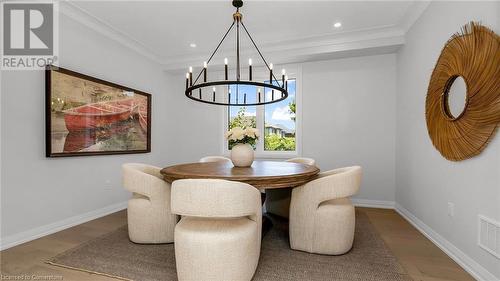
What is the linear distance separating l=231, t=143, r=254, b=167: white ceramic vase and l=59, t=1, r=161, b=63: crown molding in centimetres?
252

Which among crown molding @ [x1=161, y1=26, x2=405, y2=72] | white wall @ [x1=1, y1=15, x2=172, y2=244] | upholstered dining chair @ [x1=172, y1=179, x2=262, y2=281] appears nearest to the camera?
upholstered dining chair @ [x1=172, y1=179, x2=262, y2=281]

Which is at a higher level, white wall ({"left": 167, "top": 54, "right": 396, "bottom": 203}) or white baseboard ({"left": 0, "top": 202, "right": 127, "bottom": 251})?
white wall ({"left": 167, "top": 54, "right": 396, "bottom": 203})

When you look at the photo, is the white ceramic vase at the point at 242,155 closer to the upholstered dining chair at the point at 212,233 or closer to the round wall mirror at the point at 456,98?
the upholstered dining chair at the point at 212,233

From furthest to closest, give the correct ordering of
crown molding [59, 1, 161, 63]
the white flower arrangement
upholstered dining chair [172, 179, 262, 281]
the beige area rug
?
crown molding [59, 1, 161, 63]
the white flower arrangement
the beige area rug
upholstered dining chair [172, 179, 262, 281]

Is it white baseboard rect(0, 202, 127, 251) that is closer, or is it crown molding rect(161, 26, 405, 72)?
white baseboard rect(0, 202, 127, 251)

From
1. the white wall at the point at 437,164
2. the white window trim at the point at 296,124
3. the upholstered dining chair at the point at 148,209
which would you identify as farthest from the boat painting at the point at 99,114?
the white wall at the point at 437,164

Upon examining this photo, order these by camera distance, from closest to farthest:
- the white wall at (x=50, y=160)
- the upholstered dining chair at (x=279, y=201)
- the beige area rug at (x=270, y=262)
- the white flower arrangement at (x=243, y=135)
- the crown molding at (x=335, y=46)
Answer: the beige area rug at (x=270, y=262), the white wall at (x=50, y=160), the white flower arrangement at (x=243, y=135), the upholstered dining chair at (x=279, y=201), the crown molding at (x=335, y=46)

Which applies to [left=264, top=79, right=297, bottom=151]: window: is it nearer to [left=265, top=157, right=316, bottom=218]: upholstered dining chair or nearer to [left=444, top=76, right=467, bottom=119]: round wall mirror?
[left=265, top=157, right=316, bottom=218]: upholstered dining chair

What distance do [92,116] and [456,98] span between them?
13.2 ft

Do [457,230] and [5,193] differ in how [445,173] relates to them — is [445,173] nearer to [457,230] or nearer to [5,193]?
[457,230]

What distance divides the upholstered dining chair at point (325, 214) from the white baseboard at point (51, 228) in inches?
105

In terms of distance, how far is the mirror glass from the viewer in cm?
196

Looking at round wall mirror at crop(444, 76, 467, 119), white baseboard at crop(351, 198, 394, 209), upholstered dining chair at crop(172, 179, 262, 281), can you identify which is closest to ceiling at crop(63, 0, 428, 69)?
round wall mirror at crop(444, 76, 467, 119)

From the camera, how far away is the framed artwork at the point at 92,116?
2635mm
